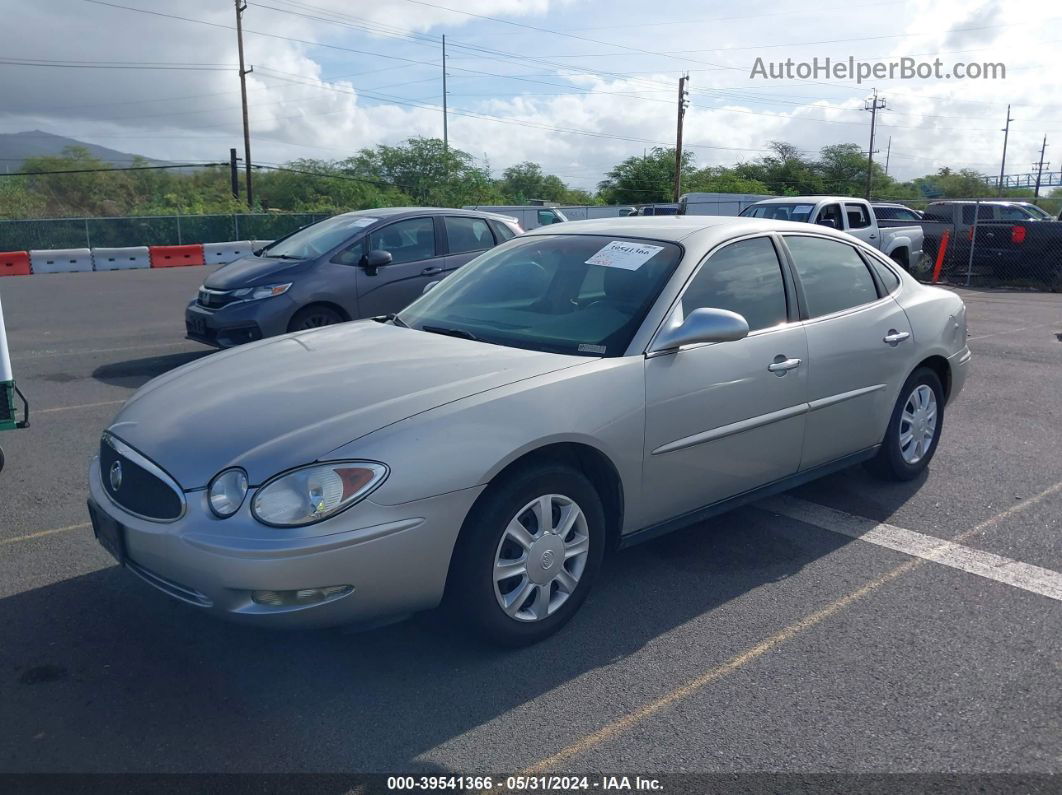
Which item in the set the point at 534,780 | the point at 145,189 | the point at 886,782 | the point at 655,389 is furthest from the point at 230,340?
the point at 145,189

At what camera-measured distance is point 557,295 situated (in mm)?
4402

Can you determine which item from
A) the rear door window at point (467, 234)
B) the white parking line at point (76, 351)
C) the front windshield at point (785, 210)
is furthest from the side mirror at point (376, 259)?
the front windshield at point (785, 210)

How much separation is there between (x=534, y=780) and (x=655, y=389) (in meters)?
1.68

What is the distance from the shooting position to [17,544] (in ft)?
14.9

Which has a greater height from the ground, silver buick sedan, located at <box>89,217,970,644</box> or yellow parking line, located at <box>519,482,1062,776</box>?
silver buick sedan, located at <box>89,217,970,644</box>

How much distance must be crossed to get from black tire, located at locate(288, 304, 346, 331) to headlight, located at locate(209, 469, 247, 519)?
19.1 ft

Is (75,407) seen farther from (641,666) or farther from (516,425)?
(641,666)

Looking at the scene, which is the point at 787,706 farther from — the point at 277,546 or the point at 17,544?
the point at 17,544

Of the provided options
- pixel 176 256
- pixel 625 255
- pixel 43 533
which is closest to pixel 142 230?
pixel 176 256

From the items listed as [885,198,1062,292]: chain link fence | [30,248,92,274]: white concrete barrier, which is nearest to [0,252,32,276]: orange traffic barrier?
[30,248,92,274]: white concrete barrier

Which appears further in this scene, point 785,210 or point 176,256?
point 176,256

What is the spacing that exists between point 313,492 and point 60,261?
2207 cm

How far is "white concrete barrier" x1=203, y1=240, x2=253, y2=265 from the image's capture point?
24.9m

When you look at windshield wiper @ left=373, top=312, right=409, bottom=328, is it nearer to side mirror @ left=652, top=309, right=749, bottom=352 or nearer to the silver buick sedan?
the silver buick sedan
